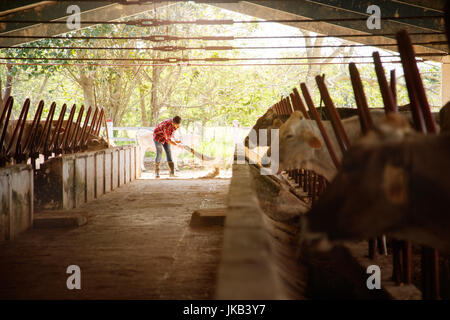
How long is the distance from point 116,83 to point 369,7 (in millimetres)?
11913

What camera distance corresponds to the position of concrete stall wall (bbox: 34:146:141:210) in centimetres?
696

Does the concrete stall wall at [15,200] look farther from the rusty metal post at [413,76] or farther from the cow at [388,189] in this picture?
the rusty metal post at [413,76]

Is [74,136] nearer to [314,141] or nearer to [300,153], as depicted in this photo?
[300,153]

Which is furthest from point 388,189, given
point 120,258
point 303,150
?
point 120,258

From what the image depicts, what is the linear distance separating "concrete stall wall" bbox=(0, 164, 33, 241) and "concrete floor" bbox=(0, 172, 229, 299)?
0.60ft

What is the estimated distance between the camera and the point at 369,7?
9469 millimetres

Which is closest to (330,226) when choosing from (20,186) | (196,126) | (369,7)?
(20,186)

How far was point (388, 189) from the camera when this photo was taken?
7.64ft

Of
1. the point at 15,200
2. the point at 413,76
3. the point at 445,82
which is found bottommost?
the point at 15,200

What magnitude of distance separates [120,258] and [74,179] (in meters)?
3.34

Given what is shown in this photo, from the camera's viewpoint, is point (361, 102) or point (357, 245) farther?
point (357, 245)

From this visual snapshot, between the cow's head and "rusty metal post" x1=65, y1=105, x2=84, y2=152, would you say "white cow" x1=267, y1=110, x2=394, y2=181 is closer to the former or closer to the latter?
the cow's head

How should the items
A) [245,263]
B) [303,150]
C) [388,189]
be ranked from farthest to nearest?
[303,150]
[388,189]
[245,263]
